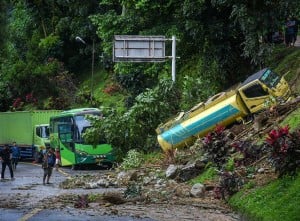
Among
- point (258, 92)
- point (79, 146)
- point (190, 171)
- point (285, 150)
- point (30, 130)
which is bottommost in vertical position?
point (30, 130)

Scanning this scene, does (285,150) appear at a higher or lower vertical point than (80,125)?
higher

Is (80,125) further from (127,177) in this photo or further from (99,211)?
(99,211)

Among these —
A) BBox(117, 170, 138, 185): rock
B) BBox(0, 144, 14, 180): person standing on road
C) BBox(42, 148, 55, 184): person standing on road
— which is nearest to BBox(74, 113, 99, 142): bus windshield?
BBox(0, 144, 14, 180): person standing on road

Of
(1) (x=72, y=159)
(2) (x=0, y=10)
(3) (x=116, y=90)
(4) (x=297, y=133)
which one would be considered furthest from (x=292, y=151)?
(3) (x=116, y=90)

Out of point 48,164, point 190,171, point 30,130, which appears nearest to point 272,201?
point 190,171

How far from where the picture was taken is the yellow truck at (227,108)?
23953 mm

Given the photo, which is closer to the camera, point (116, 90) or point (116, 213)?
point (116, 213)

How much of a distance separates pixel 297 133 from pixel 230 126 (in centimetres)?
969

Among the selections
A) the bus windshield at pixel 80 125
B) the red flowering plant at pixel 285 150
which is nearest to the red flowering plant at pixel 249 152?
the red flowering plant at pixel 285 150

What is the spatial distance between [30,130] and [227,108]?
26.3 metres

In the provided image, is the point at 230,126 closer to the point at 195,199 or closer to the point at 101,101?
the point at 195,199

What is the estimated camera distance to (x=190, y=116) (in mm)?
24531

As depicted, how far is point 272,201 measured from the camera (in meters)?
13.8

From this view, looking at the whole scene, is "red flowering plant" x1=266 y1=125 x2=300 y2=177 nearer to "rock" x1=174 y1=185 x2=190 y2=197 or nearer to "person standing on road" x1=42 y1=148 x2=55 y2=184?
"rock" x1=174 y1=185 x2=190 y2=197
